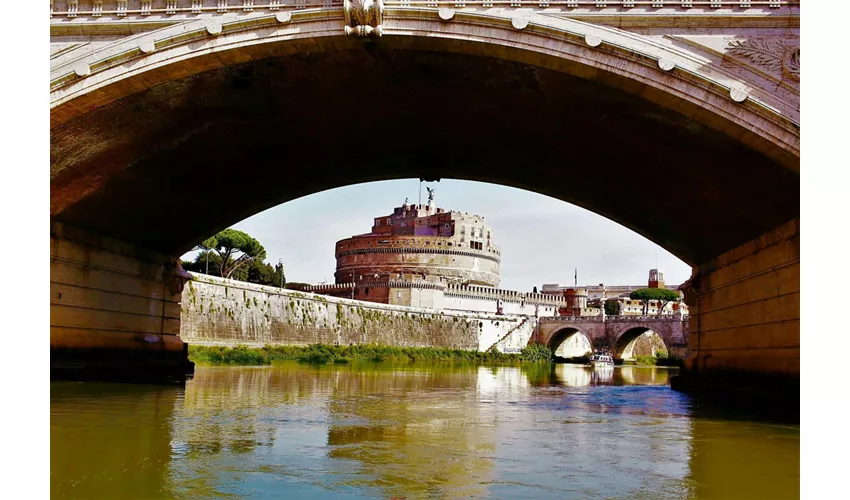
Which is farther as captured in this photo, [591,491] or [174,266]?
[174,266]

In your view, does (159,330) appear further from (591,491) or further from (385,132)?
(591,491)

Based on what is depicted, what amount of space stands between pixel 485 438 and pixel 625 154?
7.06m

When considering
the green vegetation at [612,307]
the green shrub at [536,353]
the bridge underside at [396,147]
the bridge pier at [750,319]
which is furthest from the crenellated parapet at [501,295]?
the bridge underside at [396,147]

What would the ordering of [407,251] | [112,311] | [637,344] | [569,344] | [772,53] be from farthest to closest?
1. [637,344]
2. [407,251]
3. [569,344]
4. [112,311]
5. [772,53]

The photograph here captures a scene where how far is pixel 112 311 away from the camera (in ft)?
62.1

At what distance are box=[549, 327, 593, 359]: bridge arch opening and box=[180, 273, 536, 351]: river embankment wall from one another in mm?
9102

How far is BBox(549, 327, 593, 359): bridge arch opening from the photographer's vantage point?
75.9m

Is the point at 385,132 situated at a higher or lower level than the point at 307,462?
higher

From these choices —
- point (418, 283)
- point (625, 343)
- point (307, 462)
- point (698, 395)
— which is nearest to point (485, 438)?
point (307, 462)

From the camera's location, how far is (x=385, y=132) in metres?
16.6

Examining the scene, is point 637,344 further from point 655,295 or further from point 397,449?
point 397,449

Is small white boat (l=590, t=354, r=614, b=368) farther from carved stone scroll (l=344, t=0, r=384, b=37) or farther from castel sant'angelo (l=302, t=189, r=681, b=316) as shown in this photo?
carved stone scroll (l=344, t=0, r=384, b=37)

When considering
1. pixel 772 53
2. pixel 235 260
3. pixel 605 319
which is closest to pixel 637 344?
pixel 605 319

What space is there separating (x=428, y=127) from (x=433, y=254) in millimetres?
66756
